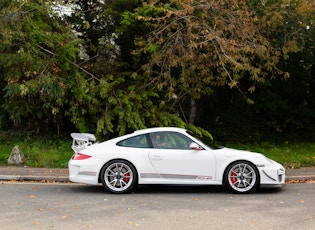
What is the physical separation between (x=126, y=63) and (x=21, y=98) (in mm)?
4068

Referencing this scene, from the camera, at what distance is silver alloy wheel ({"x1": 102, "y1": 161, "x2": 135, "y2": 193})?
32.3ft

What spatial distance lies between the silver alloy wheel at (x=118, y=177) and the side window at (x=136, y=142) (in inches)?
18.6

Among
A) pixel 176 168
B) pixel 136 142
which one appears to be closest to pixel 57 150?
pixel 136 142

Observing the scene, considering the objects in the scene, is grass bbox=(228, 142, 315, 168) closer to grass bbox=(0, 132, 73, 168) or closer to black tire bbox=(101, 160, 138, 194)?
black tire bbox=(101, 160, 138, 194)

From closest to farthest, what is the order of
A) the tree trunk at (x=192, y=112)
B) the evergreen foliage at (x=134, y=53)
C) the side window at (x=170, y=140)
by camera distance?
the side window at (x=170, y=140) → the evergreen foliage at (x=134, y=53) → the tree trunk at (x=192, y=112)

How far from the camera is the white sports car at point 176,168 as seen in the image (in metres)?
9.80

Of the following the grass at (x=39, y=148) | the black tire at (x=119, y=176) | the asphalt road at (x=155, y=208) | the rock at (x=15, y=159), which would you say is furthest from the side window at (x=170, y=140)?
the rock at (x=15, y=159)

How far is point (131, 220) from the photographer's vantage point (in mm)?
7410

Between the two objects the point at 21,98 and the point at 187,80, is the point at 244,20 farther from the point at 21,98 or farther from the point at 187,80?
the point at 21,98

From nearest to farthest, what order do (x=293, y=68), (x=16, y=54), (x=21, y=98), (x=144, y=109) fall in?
(x=16, y=54) < (x=144, y=109) < (x=21, y=98) < (x=293, y=68)

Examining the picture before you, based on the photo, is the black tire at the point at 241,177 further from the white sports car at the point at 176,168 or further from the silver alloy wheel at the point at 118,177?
the silver alloy wheel at the point at 118,177

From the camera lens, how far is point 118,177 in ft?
32.5

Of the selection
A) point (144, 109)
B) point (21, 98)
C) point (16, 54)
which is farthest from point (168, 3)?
point (21, 98)

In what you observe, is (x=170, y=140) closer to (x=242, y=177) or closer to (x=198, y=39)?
(x=242, y=177)
